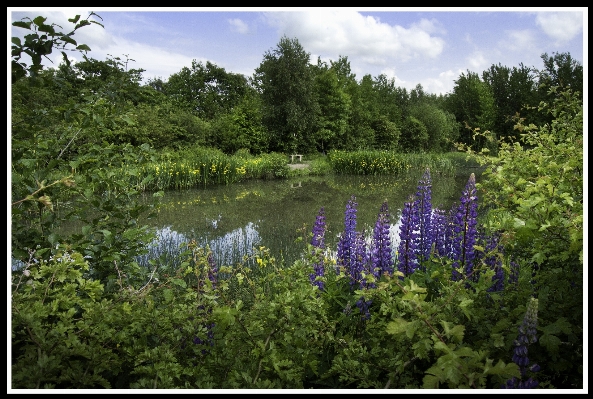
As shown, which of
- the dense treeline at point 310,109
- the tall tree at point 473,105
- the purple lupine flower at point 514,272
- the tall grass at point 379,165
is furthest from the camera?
the tall tree at point 473,105

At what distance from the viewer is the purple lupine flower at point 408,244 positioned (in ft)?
10.8

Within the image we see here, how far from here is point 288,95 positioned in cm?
2803

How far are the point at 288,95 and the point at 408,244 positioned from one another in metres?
25.8

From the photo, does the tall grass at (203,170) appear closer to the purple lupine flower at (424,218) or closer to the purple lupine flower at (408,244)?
the purple lupine flower at (424,218)

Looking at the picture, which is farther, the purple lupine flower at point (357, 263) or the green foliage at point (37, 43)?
the purple lupine flower at point (357, 263)

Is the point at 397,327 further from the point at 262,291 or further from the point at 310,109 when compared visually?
the point at 310,109

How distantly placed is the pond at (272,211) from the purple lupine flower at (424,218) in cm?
46

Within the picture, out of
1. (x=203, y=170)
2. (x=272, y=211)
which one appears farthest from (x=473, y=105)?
(x=272, y=211)

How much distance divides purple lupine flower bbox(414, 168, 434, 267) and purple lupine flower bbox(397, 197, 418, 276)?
7 centimetres

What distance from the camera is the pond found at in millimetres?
6789

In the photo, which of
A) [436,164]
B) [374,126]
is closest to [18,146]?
[436,164]

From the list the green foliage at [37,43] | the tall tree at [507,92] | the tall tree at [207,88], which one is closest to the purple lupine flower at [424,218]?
the green foliage at [37,43]

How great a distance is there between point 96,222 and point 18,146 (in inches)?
24.1

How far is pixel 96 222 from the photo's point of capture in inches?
100
